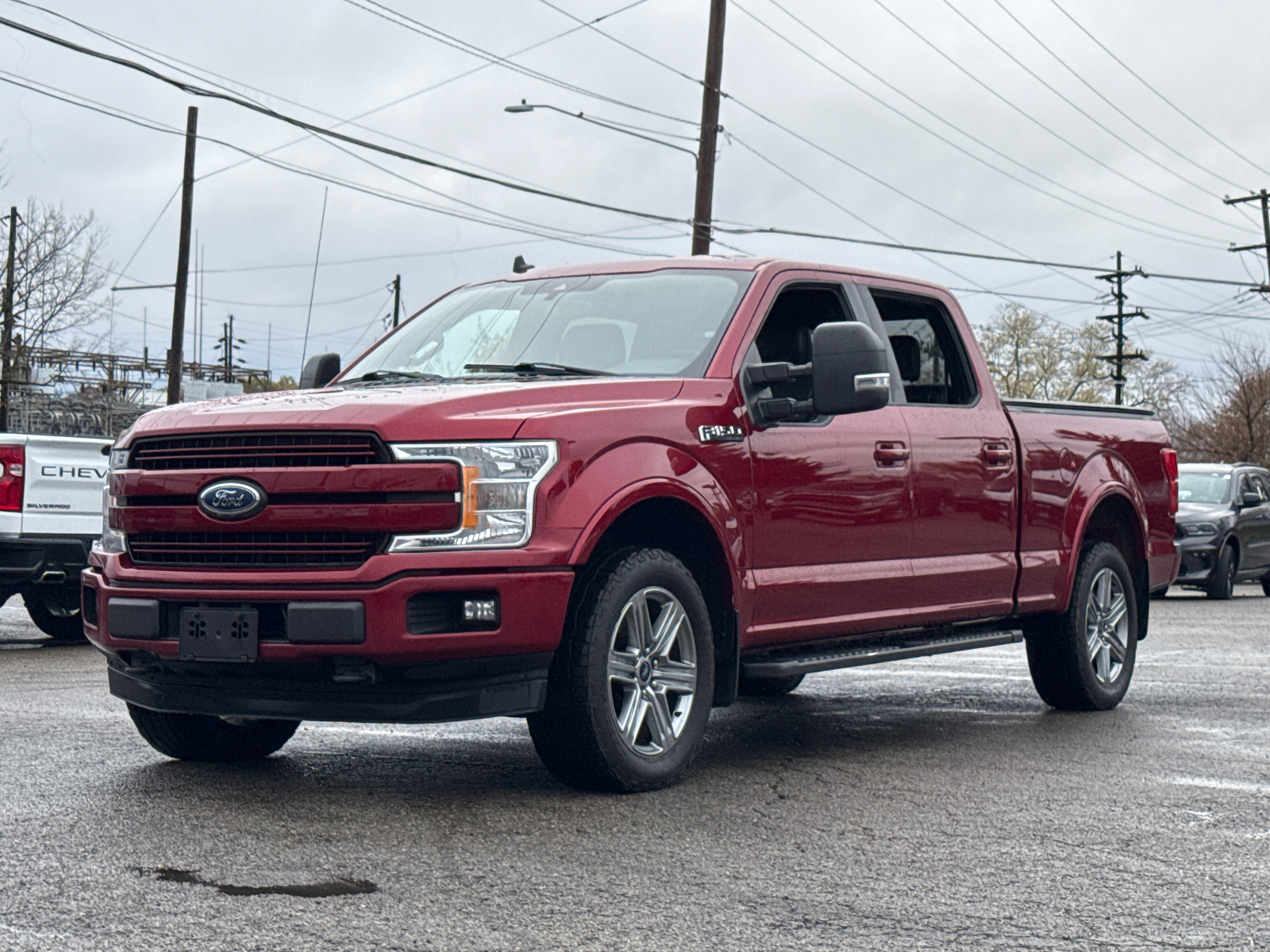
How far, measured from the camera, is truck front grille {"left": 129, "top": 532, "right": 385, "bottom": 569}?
5.32 meters

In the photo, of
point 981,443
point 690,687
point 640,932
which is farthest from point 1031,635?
point 640,932

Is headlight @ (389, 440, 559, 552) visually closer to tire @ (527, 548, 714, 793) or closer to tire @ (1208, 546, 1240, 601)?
tire @ (527, 548, 714, 793)

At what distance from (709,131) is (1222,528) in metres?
9.18

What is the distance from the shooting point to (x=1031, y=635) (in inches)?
335

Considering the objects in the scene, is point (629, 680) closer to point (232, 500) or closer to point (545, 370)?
point (545, 370)

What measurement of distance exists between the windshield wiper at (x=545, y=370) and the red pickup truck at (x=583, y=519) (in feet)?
0.05

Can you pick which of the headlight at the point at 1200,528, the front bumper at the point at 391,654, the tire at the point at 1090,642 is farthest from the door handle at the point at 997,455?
the headlight at the point at 1200,528

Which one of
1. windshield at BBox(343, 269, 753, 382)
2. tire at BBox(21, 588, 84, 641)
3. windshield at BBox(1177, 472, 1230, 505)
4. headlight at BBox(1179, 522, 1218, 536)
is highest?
windshield at BBox(343, 269, 753, 382)

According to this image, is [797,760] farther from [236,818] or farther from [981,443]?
[236,818]

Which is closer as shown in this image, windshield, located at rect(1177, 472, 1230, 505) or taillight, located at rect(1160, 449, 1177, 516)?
taillight, located at rect(1160, 449, 1177, 516)

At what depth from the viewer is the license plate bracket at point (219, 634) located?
17.5 feet

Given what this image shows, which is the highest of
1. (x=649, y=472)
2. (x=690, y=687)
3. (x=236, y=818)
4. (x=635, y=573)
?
(x=649, y=472)

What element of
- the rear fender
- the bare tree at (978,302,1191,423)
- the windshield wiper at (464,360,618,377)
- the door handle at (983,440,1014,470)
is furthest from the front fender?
the bare tree at (978,302,1191,423)

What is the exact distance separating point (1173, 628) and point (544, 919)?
11.8 meters
